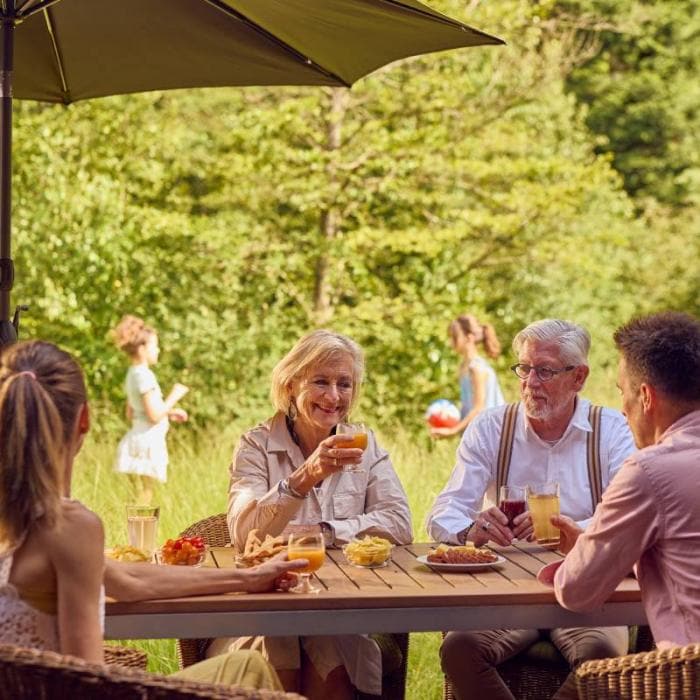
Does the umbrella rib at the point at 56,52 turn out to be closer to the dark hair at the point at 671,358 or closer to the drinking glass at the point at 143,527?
the drinking glass at the point at 143,527

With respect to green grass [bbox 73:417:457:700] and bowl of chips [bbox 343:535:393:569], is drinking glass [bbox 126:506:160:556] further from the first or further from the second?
green grass [bbox 73:417:457:700]

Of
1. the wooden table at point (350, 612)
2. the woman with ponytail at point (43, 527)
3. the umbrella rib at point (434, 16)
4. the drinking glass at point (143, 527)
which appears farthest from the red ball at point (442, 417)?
the woman with ponytail at point (43, 527)

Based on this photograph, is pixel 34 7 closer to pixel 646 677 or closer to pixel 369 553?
pixel 369 553

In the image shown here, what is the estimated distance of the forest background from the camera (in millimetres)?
12633

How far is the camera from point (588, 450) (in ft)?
15.4

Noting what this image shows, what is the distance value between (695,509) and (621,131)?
18.1m

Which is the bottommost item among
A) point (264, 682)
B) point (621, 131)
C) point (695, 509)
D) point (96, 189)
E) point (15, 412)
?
point (264, 682)

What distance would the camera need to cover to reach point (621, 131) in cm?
2078

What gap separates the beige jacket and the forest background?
222 inches

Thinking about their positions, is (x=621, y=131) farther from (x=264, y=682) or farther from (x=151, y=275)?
(x=264, y=682)

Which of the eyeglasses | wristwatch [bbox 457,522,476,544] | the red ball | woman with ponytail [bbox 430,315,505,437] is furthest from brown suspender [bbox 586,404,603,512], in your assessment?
the red ball

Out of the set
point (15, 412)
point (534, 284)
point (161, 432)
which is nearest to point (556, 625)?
point (15, 412)

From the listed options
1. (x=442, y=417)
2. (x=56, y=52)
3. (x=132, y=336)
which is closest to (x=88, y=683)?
(x=56, y=52)

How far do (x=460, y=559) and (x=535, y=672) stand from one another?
0.62 metres
